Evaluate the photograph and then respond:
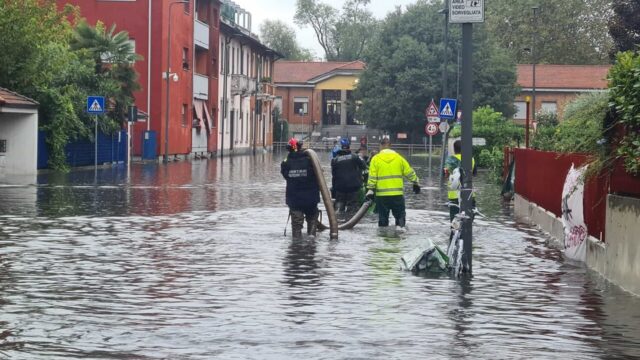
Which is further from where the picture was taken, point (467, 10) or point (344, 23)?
point (344, 23)

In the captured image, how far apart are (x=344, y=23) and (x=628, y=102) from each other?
130 meters

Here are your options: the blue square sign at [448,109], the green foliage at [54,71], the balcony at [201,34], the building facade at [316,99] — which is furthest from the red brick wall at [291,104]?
the blue square sign at [448,109]

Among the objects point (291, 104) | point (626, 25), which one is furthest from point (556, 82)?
point (626, 25)

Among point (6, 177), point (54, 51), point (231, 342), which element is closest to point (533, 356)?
point (231, 342)

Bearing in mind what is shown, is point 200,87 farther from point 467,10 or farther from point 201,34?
point 467,10

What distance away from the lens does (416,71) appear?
298 ft

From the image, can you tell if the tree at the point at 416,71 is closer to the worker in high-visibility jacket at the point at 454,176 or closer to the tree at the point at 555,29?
the tree at the point at 555,29

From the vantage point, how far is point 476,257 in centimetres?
1625

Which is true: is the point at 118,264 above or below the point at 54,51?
below

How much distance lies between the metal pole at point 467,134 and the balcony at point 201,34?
55.1m

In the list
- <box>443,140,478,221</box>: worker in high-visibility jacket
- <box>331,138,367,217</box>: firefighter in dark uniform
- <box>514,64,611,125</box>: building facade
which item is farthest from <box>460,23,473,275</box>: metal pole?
<box>514,64,611,125</box>: building facade

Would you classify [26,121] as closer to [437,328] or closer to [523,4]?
[437,328]

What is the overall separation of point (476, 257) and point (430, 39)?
79.4 meters

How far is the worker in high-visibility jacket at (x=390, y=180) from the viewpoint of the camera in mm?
19844
